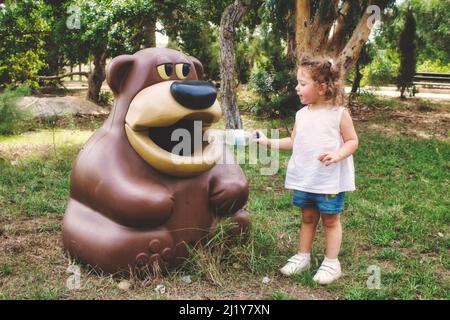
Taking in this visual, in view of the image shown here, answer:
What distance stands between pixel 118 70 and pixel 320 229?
77.2 inches

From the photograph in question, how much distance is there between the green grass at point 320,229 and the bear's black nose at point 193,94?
77cm

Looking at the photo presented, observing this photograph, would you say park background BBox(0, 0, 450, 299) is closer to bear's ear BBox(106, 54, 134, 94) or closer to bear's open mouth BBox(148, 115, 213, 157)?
bear's open mouth BBox(148, 115, 213, 157)

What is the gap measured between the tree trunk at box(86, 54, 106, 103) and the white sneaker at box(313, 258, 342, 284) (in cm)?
871

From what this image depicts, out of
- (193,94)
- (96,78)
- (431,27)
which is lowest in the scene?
(96,78)

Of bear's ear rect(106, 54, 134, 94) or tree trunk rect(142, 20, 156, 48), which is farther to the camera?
tree trunk rect(142, 20, 156, 48)

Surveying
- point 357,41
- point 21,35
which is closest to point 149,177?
point 357,41

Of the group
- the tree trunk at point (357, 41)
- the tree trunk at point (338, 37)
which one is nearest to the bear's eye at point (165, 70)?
the tree trunk at point (357, 41)

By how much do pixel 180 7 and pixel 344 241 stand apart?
7.70m

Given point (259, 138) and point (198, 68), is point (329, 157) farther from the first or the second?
point (198, 68)

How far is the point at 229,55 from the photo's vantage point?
23.1 ft

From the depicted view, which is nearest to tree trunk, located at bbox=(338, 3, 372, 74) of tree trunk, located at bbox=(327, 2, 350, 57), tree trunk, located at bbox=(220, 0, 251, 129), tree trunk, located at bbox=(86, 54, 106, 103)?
tree trunk, located at bbox=(327, 2, 350, 57)

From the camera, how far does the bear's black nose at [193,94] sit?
2.80 m

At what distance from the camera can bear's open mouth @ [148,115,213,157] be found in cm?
302

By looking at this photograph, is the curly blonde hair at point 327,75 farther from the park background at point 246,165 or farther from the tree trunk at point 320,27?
the tree trunk at point 320,27
